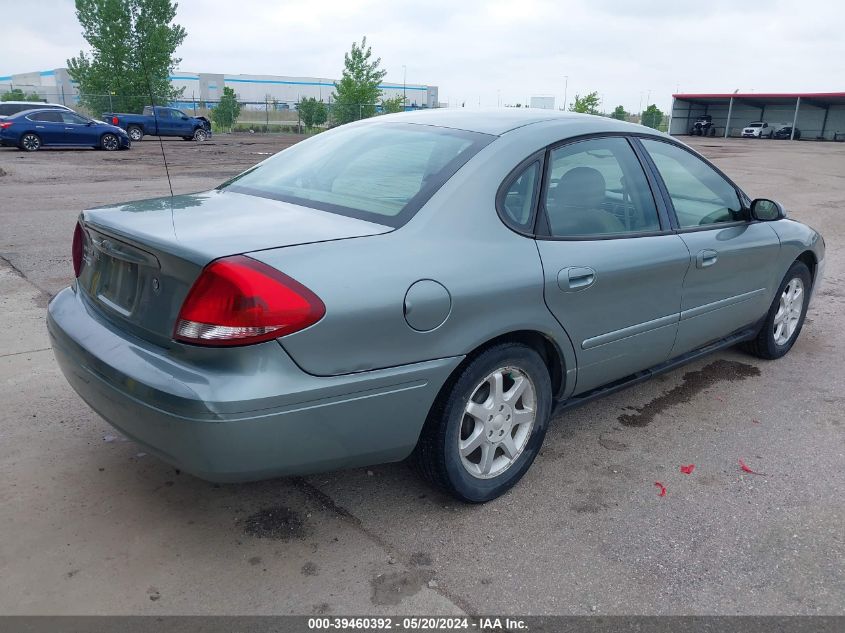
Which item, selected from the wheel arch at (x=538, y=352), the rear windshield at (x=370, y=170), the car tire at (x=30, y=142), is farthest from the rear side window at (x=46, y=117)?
the wheel arch at (x=538, y=352)

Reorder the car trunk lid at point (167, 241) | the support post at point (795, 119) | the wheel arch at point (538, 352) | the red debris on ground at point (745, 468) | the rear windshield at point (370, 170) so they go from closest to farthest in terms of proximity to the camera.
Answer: the car trunk lid at point (167, 241) < the wheel arch at point (538, 352) < the rear windshield at point (370, 170) < the red debris on ground at point (745, 468) < the support post at point (795, 119)

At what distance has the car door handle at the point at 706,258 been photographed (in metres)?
3.75

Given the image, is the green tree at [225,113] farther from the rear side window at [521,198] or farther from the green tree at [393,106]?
the rear side window at [521,198]

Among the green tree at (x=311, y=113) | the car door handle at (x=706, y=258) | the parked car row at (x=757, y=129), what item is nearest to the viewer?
the car door handle at (x=706, y=258)

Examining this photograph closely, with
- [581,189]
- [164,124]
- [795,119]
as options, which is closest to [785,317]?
[581,189]

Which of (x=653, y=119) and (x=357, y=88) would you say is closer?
(x=357, y=88)

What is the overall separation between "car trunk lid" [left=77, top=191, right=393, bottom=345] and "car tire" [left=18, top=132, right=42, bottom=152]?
23.2 m

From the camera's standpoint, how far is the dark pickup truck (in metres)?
29.0

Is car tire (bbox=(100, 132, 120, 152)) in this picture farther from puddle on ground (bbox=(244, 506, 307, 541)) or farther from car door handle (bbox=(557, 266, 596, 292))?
car door handle (bbox=(557, 266, 596, 292))

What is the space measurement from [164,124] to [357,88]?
1839 cm

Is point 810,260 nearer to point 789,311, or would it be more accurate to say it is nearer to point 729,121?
point 789,311

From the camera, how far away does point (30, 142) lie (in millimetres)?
22891

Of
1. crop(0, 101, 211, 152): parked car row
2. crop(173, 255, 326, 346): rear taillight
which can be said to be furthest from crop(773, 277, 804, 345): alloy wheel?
crop(0, 101, 211, 152): parked car row

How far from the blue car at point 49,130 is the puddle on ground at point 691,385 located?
23658 mm
